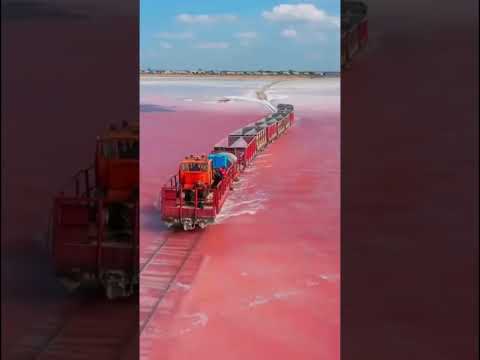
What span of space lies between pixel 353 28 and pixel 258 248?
1815 mm

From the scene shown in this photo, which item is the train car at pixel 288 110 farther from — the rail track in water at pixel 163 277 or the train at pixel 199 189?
the rail track in water at pixel 163 277

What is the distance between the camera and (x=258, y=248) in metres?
3.86

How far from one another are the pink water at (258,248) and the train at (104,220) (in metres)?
0.81

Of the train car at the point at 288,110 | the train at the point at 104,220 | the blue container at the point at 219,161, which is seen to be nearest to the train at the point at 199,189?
the blue container at the point at 219,161

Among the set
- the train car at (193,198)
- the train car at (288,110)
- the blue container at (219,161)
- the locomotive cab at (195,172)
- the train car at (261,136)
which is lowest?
the train car at (193,198)

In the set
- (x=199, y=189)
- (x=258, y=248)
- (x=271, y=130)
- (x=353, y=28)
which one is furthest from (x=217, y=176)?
(x=353, y=28)

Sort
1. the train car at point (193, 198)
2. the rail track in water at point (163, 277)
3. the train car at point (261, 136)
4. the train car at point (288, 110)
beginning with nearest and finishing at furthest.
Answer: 1. the rail track in water at point (163, 277)
2. the train car at point (193, 198)
3. the train car at point (261, 136)
4. the train car at point (288, 110)

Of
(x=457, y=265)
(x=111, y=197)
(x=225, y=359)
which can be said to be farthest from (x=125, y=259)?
(x=457, y=265)

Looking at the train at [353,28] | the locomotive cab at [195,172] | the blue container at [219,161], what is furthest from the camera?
the blue container at [219,161]

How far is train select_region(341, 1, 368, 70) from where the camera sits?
2705mm

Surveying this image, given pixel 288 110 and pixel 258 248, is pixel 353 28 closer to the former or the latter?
pixel 258 248

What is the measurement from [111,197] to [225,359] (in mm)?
1102

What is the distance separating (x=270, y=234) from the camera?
404 cm

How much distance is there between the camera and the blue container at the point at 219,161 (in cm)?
444
